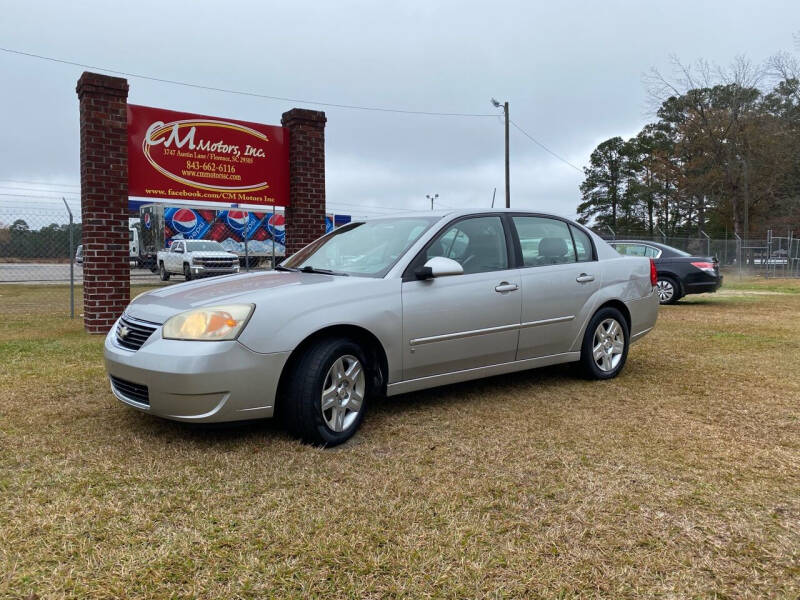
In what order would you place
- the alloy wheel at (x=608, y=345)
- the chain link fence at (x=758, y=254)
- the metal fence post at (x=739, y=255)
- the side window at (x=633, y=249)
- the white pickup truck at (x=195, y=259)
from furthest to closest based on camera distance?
the chain link fence at (x=758, y=254) → the metal fence post at (x=739, y=255) → the white pickup truck at (x=195, y=259) → the side window at (x=633, y=249) → the alloy wheel at (x=608, y=345)

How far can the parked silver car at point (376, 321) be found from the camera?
11.4ft

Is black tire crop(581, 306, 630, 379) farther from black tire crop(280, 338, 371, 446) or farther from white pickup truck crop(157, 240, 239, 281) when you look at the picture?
white pickup truck crop(157, 240, 239, 281)

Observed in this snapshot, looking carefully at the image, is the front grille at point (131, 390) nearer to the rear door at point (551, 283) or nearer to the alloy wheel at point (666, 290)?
the rear door at point (551, 283)

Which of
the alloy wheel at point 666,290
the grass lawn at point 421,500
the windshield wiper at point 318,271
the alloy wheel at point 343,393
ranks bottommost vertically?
the grass lawn at point 421,500

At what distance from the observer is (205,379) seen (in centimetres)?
337

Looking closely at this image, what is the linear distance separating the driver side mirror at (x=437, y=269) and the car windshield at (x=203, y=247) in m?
19.6

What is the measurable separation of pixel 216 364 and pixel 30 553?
48.5 inches

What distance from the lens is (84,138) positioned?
798cm

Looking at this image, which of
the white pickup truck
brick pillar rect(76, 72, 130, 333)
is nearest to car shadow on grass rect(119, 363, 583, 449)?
brick pillar rect(76, 72, 130, 333)

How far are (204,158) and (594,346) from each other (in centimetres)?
631

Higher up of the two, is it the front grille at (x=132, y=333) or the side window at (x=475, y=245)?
the side window at (x=475, y=245)

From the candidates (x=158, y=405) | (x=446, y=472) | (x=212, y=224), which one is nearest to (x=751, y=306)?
(x=446, y=472)

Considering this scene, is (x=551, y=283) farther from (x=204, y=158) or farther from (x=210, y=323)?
(x=204, y=158)

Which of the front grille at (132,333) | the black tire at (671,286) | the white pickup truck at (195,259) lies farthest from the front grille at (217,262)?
the front grille at (132,333)
